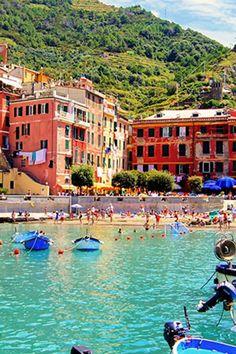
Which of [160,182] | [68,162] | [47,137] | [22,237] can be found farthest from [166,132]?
[22,237]

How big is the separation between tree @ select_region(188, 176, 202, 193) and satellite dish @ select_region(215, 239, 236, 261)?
50.7m

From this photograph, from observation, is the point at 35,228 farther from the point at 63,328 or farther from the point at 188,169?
the point at 63,328

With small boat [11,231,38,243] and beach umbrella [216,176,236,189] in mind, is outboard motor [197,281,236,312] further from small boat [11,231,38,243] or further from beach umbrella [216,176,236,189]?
→ beach umbrella [216,176,236,189]

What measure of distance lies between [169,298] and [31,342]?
342 inches

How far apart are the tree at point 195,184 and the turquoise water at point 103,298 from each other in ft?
99.7

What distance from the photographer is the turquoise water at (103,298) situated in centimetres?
1928

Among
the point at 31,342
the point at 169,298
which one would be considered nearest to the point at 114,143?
the point at 169,298

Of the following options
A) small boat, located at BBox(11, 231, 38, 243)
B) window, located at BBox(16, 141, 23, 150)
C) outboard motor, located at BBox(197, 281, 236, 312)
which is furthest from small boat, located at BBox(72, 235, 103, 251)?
window, located at BBox(16, 141, 23, 150)

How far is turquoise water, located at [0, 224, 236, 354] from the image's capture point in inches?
759

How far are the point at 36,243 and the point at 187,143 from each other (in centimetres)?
4492

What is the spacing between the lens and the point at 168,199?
69812 mm

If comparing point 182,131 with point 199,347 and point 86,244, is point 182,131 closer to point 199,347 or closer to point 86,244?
point 86,244

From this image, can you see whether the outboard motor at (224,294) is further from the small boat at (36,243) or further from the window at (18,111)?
the window at (18,111)

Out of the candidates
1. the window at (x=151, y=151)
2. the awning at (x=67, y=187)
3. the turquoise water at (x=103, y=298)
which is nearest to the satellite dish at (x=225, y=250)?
the turquoise water at (x=103, y=298)
